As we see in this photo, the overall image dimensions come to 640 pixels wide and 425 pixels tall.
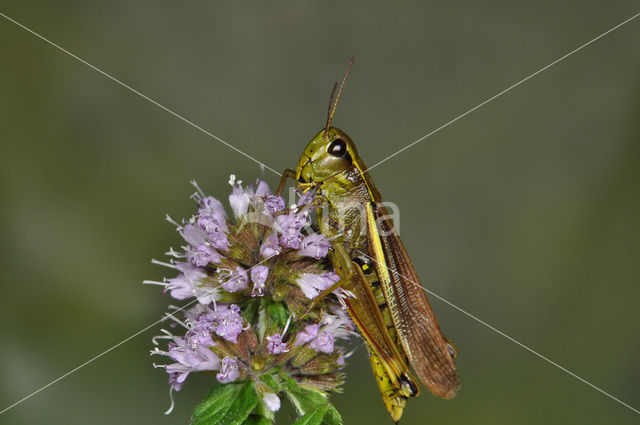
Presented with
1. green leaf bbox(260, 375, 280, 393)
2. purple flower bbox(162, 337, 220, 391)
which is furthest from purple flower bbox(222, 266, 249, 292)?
green leaf bbox(260, 375, 280, 393)

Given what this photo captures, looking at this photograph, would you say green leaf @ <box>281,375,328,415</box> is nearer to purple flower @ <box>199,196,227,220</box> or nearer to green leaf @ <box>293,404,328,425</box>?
green leaf @ <box>293,404,328,425</box>

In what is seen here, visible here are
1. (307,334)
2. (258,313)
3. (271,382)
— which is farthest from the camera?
(258,313)

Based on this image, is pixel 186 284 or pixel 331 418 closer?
pixel 331 418

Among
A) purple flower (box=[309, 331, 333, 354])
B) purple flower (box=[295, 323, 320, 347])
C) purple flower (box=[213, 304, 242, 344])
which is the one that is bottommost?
purple flower (box=[309, 331, 333, 354])

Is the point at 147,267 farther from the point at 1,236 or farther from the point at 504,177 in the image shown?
the point at 504,177

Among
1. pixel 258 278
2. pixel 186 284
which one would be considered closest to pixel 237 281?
pixel 258 278

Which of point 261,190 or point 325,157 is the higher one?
point 325,157

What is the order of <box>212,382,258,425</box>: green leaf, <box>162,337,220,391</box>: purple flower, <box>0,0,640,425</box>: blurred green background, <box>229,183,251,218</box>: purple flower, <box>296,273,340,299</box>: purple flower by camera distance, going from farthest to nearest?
<box>0,0,640,425</box>: blurred green background < <box>229,183,251,218</box>: purple flower < <box>296,273,340,299</box>: purple flower < <box>162,337,220,391</box>: purple flower < <box>212,382,258,425</box>: green leaf

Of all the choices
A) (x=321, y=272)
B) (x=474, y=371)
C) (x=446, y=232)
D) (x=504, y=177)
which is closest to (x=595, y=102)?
(x=504, y=177)

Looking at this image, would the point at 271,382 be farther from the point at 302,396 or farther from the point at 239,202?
the point at 239,202
